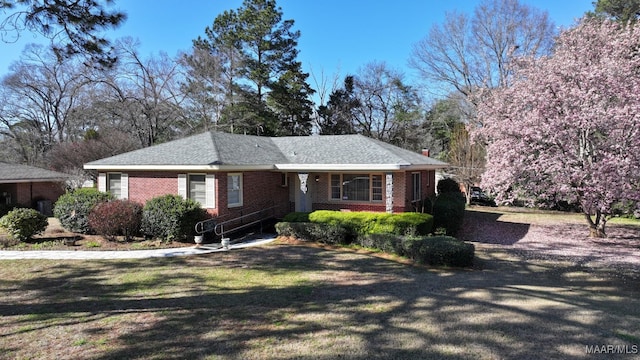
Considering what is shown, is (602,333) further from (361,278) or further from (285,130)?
(285,130)

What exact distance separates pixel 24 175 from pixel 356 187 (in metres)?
16.4

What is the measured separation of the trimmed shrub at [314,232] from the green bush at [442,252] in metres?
2.92

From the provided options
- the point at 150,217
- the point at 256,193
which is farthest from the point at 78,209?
the point at 256,193

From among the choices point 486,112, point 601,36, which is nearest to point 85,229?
point 486,112

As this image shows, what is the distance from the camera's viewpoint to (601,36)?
13.2 meters

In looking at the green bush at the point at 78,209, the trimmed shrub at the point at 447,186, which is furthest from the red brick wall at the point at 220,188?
the trimmed shrub at the point at 447,186

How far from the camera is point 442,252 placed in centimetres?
955

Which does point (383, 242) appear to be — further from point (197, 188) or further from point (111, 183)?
point (111, 183)

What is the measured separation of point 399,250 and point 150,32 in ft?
52.5

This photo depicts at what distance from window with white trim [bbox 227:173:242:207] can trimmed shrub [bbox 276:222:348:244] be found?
74.3 inches

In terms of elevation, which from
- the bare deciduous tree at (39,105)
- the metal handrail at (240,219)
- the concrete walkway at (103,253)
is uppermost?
the bare deciduous tree at (39,105)

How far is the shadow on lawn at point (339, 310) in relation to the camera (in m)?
4.56

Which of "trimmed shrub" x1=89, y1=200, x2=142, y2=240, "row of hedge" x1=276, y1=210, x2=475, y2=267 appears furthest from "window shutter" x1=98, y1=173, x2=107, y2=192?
"row of hedge" x1=276, y1=210, x2=475, y2=267

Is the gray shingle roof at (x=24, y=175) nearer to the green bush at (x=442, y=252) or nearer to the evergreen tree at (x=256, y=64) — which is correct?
the evergreen tree at (x=256, y=64)
